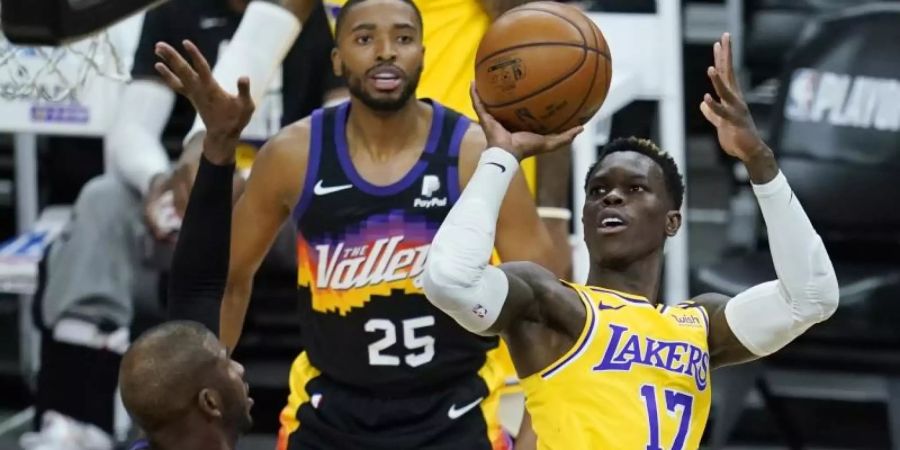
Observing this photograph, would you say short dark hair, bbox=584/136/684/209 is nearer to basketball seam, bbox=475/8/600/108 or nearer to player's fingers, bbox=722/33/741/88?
basketball seam, bbox=475/8/600/108

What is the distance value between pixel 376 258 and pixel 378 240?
0.04m

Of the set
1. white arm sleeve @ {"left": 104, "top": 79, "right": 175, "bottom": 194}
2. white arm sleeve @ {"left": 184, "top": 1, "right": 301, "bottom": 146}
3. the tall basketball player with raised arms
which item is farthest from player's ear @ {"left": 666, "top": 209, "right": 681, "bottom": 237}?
white arm sleeve @ {"left": 104, "top": 79, "right": 175, "bottom": 194}

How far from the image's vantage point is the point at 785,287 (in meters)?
4.00

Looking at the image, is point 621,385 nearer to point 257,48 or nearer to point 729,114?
point 729,114

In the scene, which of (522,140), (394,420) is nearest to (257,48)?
(394,420)

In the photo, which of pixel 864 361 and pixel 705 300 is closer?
pixel 705 300

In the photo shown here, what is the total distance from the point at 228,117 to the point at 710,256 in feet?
14.0

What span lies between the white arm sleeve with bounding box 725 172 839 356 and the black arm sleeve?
1.05 metres

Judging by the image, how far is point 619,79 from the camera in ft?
21.2

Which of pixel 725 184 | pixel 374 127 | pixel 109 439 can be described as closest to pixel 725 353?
pixel 374 127

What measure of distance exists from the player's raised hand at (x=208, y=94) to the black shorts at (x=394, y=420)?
107 cm

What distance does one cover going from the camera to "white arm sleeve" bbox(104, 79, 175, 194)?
6.61 m

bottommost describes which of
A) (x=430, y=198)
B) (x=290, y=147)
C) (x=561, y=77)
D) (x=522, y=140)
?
(x=430, y=198)

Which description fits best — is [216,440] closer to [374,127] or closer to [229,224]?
[229,224]
